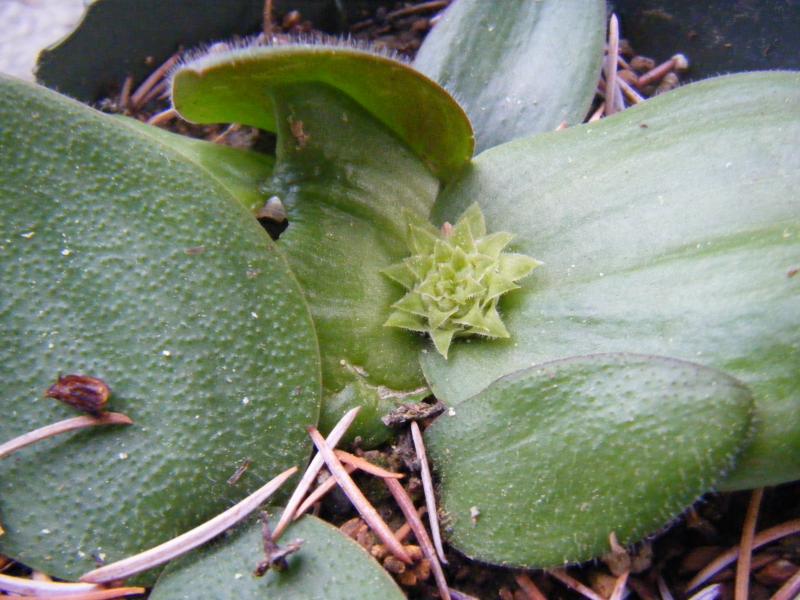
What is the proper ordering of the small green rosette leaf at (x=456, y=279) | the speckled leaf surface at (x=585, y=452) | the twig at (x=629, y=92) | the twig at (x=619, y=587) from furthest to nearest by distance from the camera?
the twig at (x=629, y=92)
the small green rosette leaf at (x=456, y=279)
the twig at (x=619, y=587)
the speckled leaf surface at (x=585, y=452)

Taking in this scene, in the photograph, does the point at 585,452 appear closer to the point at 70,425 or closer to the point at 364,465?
the point at 364,465

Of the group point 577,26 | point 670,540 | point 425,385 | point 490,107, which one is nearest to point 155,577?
point 425,385

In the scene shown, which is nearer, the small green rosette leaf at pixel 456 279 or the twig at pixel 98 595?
the twig at pixel 98 595

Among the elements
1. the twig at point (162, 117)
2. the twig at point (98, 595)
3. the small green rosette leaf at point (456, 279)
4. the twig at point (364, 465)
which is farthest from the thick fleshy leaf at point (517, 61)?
the twig at point (98, 595)

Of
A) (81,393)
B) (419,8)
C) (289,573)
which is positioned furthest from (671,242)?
(419,8)

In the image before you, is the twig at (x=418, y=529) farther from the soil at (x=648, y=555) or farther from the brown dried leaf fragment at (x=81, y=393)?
the brown dried leaf fragment at (x=81, y=393)

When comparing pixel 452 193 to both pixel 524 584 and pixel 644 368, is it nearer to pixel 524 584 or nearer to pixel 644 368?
pixel 644 368
